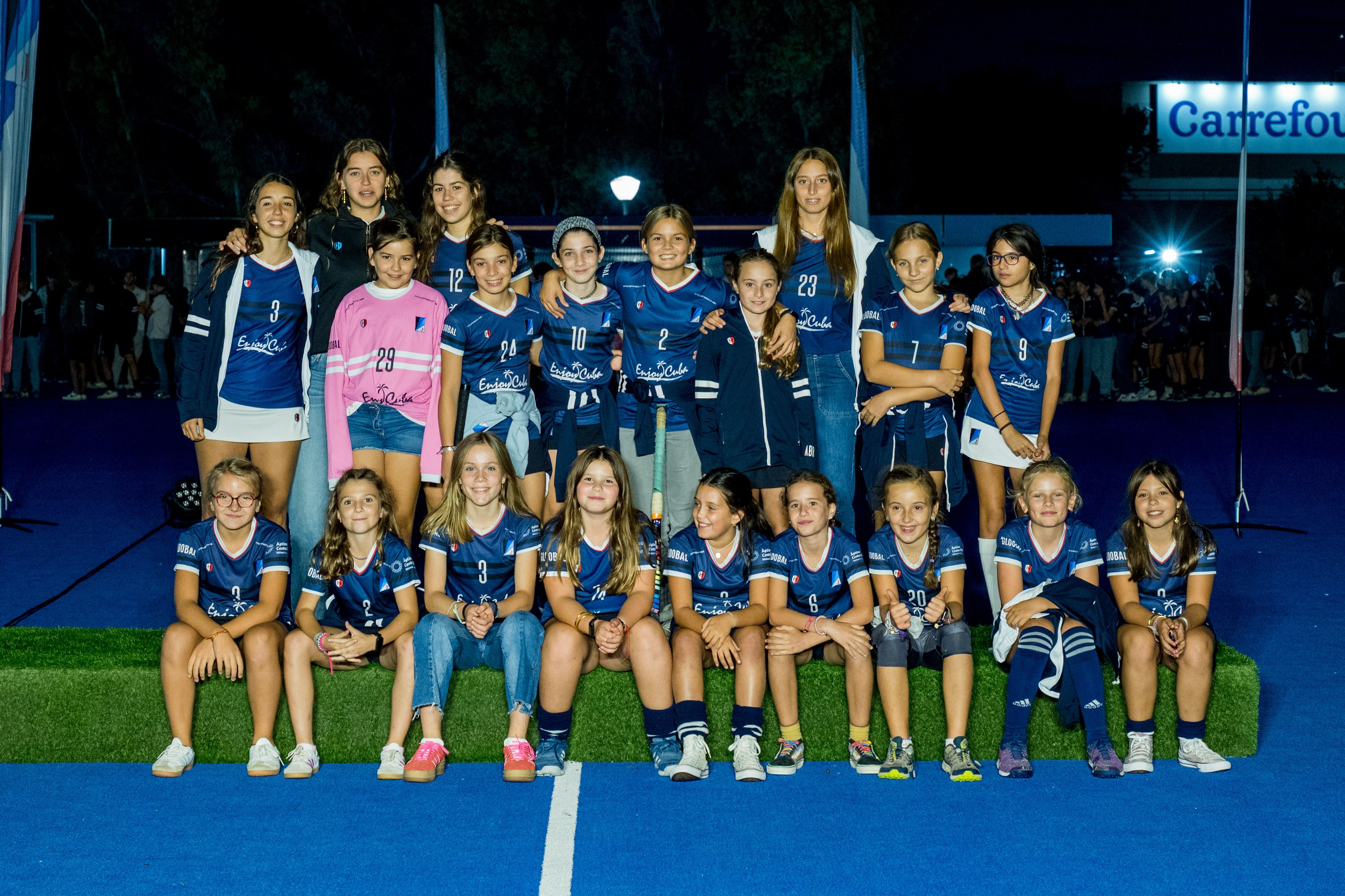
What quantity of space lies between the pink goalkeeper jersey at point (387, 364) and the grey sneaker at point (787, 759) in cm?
181

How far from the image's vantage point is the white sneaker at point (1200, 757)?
14.9 ft

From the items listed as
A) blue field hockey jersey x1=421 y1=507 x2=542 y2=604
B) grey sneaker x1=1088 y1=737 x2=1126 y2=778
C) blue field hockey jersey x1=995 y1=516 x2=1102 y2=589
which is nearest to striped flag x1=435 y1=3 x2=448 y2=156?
blue field hockey jersey x1=421 y1=507 x2=542 y2=604

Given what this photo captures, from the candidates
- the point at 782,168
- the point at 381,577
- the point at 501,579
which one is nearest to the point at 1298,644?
the point at 501,579

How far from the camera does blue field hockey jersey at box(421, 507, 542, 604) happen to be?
4.91 meters

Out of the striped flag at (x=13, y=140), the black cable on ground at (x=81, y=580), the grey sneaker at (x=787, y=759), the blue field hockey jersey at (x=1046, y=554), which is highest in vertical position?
the striped flag at (x=13, y=140)

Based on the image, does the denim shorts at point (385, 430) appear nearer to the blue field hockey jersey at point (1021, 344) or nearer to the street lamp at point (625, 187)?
the blue field hockey jersey at point (1021, 344)

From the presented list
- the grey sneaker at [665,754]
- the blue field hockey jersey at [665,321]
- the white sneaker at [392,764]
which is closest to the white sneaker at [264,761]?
the white sneaker at [392,764]

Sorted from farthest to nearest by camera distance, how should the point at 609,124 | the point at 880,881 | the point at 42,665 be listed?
the point at 609,124, the point at 42,665, the point at 880,881

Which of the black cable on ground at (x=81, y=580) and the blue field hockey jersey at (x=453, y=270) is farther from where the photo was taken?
the black cable on ground at (x=81, y=580)

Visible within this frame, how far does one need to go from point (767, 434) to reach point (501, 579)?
1.25 metres

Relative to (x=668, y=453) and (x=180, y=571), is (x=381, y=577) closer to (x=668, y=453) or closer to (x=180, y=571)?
(x=180, y=571)

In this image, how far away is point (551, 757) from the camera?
4.59 m

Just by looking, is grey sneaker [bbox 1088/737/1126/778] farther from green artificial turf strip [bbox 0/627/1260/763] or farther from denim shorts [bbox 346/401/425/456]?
denim shorts [bbox 346/401/425/456]

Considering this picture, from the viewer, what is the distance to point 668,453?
5539 millimetres
